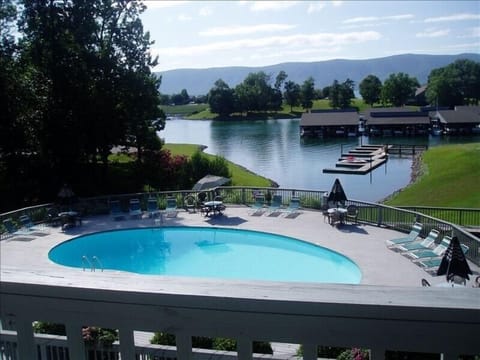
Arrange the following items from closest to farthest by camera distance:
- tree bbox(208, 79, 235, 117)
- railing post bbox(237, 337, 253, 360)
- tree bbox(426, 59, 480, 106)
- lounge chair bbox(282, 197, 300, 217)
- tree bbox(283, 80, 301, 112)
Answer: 1. railing post bbox(237, 337, 253, 360)
2. lounge chair bbox(282, 197, 300, 217)
3. tree bbox(426, 59, 480, 106)
4. tree bbox(208, 79, 235, 117)
5. tree bbox(283, 80, 301, 112)

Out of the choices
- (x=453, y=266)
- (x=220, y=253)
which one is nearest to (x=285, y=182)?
(x=220, y=253)

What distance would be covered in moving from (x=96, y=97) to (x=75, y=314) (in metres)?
23.5

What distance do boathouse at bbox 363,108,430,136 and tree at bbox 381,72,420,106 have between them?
33.0m

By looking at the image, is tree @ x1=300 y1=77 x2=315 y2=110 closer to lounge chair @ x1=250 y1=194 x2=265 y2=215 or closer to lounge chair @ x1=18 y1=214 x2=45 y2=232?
lounge chair @ x1=250 y1=194 x2=265 y2=215

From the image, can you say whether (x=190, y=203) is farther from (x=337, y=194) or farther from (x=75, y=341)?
(x=75, y=341)

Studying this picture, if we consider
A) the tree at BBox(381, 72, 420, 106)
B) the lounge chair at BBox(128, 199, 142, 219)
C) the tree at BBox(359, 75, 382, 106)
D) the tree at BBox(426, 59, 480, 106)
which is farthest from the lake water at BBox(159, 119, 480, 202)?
the tree at BBox(426, 59, 480, 106)

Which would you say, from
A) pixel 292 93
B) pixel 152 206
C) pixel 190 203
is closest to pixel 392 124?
pixel 292 93

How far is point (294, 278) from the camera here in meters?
14.3

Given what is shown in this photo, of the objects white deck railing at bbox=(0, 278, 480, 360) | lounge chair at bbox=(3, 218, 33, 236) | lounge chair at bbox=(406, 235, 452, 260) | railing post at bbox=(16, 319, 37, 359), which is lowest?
lounge chair at bbox=(406, 235, 452, 260)

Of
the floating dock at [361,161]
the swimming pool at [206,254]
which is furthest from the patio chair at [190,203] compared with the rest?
the floating dock at [361,161]

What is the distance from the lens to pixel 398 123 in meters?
72.9

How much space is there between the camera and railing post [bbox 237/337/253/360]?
1.45 meters

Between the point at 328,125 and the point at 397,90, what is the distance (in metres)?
42.4

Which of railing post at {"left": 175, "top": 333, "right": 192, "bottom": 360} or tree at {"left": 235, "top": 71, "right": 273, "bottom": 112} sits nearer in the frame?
railing post at {"left": 175, "top": 333, "right": 192, "bottom": 360}
